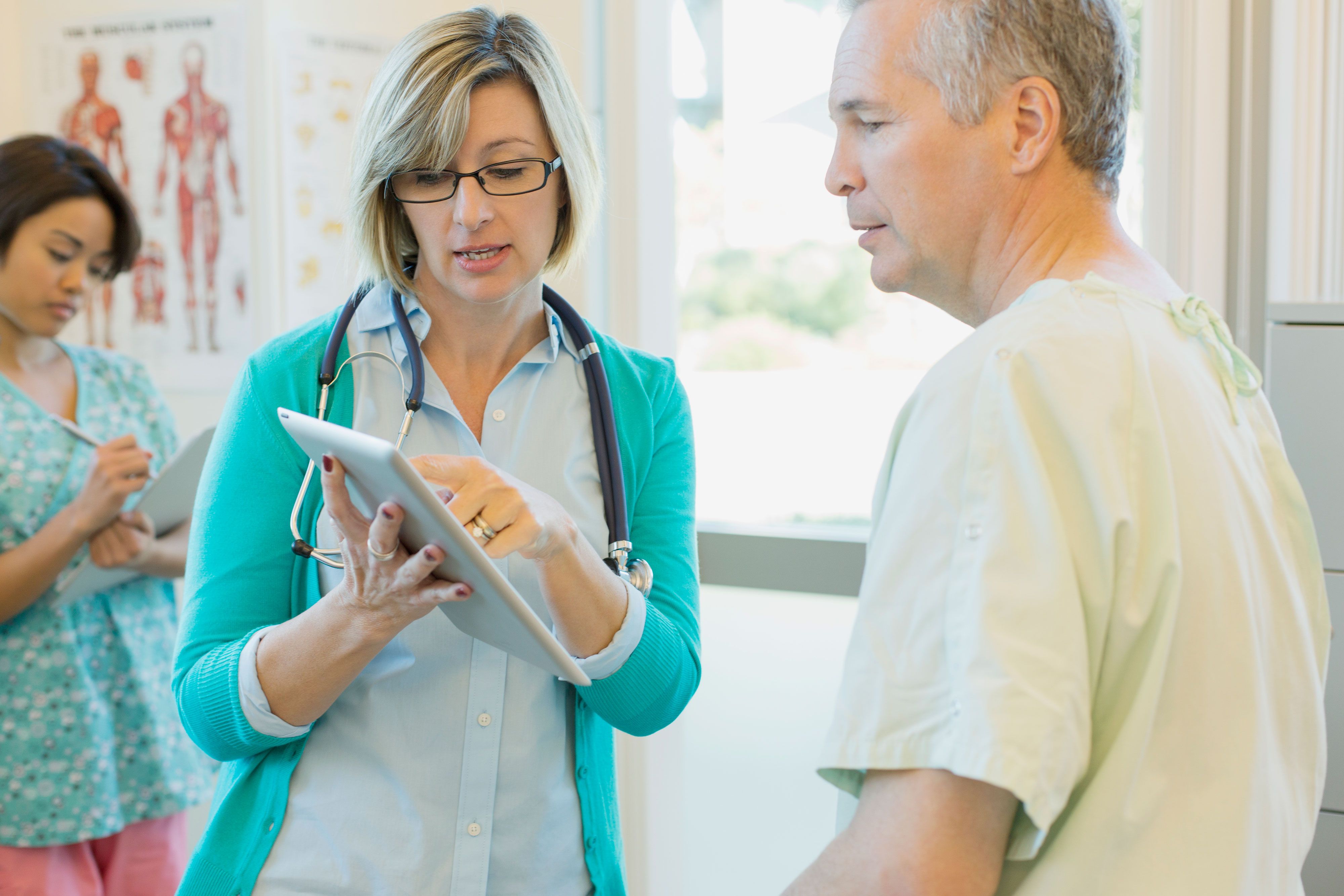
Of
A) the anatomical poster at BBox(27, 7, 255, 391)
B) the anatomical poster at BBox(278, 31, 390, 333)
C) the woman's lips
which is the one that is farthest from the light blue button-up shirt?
the anatomical poster at BBox(27, 7, 255, 391)

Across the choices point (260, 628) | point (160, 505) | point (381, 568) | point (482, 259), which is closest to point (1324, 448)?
point (482, 259)

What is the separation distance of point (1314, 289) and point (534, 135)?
1.38m

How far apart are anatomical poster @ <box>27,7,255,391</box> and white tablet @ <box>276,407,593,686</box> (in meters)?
1.87

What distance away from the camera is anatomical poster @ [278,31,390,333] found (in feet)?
7.88

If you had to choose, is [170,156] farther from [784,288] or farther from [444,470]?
[444,470]

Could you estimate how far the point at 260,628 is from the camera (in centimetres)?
113

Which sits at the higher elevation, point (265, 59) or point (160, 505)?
point (265, 59)

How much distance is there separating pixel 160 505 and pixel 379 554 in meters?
1.21

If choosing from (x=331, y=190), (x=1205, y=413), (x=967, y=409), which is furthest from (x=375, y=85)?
(x=331, y=190)

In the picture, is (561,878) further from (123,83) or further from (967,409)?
(123,83)

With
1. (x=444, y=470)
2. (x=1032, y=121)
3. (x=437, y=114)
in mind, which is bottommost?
(x=444, y=470)

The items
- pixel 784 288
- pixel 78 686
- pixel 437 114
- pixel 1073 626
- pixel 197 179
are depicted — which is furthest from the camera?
pixel 197 179

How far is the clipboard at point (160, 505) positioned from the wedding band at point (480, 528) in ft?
3.31

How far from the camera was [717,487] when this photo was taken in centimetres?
243
